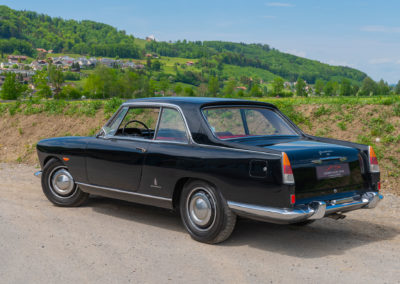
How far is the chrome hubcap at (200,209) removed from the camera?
4.96 m

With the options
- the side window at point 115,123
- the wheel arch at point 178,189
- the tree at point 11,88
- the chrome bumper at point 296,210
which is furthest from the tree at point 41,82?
the chrome bumper at point 296,210

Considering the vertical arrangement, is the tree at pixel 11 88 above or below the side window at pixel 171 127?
below

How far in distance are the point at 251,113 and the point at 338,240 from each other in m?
1.90

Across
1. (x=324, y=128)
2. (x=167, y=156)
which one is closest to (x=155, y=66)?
(x=324, y=128)

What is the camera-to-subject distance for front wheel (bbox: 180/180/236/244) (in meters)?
4.82

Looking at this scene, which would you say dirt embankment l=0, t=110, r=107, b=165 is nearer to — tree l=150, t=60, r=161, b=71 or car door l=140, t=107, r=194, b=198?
car door l=140, t=107, r=194, b=198

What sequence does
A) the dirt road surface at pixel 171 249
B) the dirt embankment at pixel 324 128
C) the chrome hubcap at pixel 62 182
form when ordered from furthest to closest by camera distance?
1. the dirt embankment at pixel 324 128
2. the chrome hubcap at pixel 62 182
3. the dirt road surface at pixel 171 249

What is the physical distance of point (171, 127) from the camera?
5574 mm

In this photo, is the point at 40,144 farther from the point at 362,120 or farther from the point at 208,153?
the point at 362,120

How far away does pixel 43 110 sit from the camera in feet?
52.4

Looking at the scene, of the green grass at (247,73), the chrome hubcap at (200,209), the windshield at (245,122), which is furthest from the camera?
the green grass at (247,73)

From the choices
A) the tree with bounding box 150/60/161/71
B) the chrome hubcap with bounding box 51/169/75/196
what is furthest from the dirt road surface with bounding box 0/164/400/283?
the tree with bounding box 150/60/161/71

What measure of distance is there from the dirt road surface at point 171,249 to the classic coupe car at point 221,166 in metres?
0.38

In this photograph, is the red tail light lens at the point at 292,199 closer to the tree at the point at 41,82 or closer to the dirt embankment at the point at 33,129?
the dirt embankment at the point at 33,129
